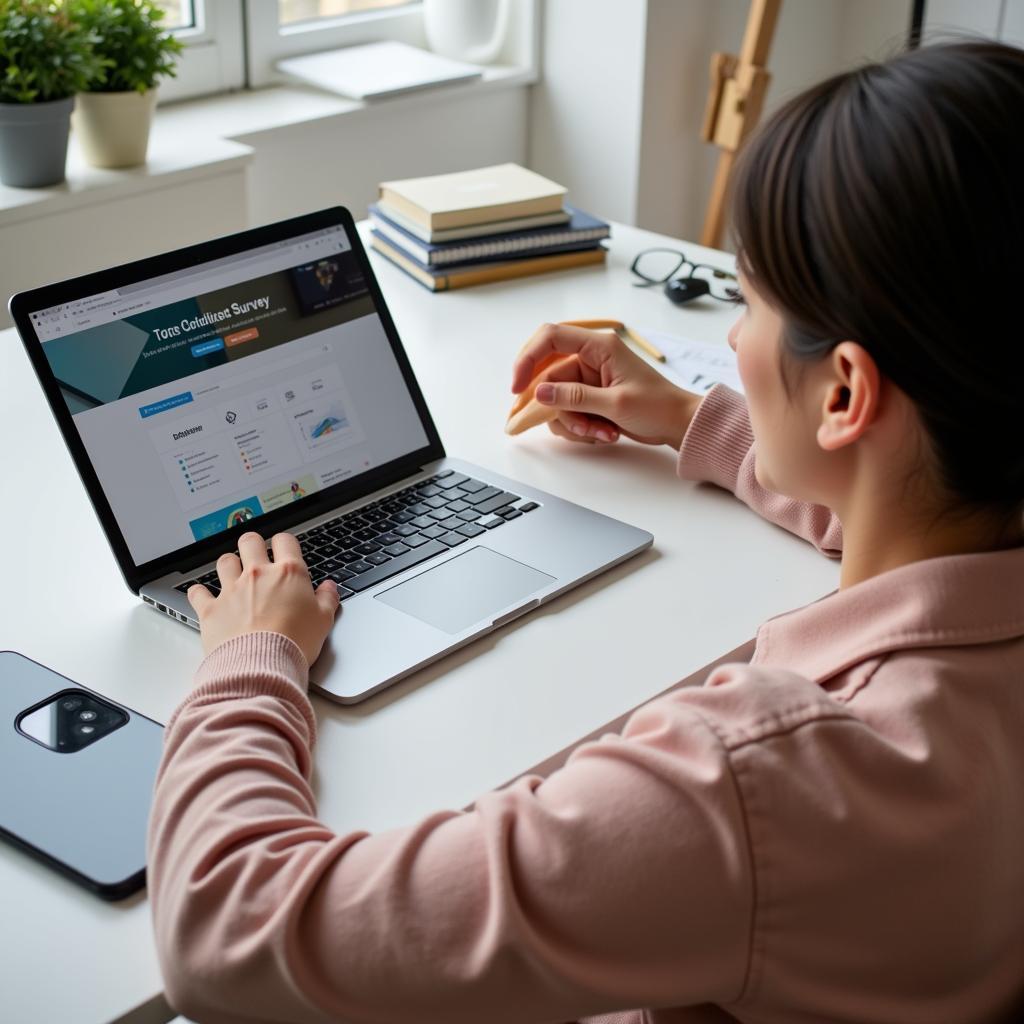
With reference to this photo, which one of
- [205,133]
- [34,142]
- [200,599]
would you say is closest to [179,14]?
[205,133]

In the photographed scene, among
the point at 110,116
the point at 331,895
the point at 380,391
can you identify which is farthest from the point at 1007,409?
the point at 110,116

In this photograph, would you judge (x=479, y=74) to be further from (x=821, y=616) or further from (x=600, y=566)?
(x=821, y=616)

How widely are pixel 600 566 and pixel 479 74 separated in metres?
1.88

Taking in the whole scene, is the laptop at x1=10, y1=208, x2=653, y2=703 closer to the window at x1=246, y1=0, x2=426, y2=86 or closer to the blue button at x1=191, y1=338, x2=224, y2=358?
the blue button at x1=191, y1=338, x2=224, y2=358

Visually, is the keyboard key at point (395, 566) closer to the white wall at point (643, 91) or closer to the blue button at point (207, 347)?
the blue button at point (207, 347)

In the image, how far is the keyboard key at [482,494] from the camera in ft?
4.11

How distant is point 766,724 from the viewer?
70 cm

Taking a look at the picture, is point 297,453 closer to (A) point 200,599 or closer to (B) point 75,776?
(A) point 200,599

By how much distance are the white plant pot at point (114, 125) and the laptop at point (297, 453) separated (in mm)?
1080

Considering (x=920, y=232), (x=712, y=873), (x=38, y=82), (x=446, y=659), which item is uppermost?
(x=920, y=232)

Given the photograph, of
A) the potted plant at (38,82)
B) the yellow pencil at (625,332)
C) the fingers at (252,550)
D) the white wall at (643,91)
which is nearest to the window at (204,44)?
the potted plant at (38,82)

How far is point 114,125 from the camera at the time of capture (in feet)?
7.17

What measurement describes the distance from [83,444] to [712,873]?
63cm

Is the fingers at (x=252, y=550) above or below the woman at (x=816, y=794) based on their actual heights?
below
